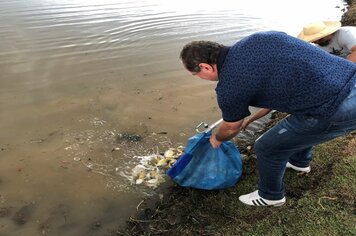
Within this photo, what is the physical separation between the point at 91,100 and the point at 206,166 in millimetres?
2668

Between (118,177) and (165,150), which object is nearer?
(118,177)

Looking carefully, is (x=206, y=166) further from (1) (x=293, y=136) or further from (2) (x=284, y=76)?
(2) (x=284, y=76)

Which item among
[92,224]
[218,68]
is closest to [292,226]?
[218,68]

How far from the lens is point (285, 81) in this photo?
251 centimetres

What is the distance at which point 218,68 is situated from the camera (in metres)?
2.62

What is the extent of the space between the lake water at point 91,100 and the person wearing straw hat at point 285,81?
1.84 meters

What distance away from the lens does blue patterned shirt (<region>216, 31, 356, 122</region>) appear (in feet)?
8.16

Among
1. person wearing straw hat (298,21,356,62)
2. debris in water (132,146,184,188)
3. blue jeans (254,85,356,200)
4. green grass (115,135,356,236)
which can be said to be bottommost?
debris in water (132,146,184,188)

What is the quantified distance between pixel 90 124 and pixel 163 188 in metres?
1.58

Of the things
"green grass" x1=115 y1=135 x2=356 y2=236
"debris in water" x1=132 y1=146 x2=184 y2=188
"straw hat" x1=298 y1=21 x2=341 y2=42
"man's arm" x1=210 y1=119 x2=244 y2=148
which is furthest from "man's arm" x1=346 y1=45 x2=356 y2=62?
"debris in water" x1=132 y1=146 x2=184 y2=188

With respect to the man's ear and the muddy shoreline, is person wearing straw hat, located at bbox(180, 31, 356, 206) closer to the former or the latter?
the man's ear

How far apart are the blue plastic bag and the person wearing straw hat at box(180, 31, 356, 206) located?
0.78 metres

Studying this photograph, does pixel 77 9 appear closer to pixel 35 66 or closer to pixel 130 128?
pixel 35 66

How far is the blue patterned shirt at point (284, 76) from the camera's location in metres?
2.49
